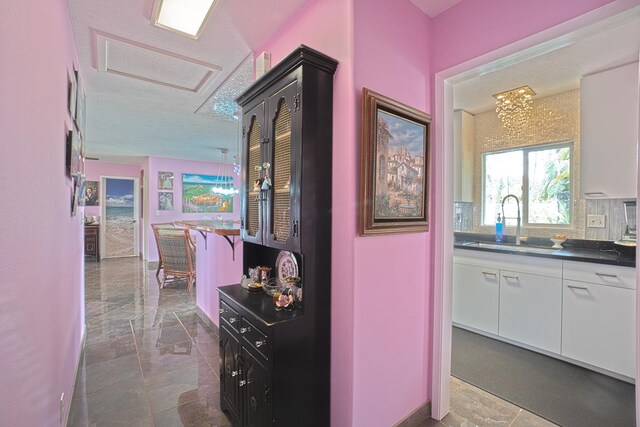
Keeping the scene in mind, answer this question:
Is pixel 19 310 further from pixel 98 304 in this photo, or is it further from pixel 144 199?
pixel 144 199

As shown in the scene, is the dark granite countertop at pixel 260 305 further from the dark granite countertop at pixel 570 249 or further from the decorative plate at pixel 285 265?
the dark granite countertop at pixel 570 249

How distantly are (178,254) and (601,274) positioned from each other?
5275 millimetres

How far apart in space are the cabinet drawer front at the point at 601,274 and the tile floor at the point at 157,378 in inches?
47.3

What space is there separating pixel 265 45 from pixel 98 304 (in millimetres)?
4055

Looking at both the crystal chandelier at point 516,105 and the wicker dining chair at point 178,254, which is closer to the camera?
the crystal chandelier at point 516,105

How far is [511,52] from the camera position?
1.50 metres

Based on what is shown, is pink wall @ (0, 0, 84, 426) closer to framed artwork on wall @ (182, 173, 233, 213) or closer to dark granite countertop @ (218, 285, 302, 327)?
dark granite countertop @ (218, 285, 302, 327)

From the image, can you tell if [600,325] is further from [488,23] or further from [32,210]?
[32,210]

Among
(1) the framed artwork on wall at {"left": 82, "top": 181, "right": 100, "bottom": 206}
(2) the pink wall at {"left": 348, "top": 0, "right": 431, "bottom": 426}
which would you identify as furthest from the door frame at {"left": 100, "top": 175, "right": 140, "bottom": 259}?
(2) the pink wall at {"left": 348, "top": 0, "right": 431, "bottom": 426}

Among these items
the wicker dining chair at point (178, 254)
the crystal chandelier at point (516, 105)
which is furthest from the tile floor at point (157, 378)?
the crystal chandelier at point (516, 105)

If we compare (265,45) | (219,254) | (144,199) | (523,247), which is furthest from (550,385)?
(144,199)

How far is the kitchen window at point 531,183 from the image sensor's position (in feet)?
10.3

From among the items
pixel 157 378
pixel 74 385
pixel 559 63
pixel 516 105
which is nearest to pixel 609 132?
pixel 559 63

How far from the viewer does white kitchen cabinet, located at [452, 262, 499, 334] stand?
289 cm
